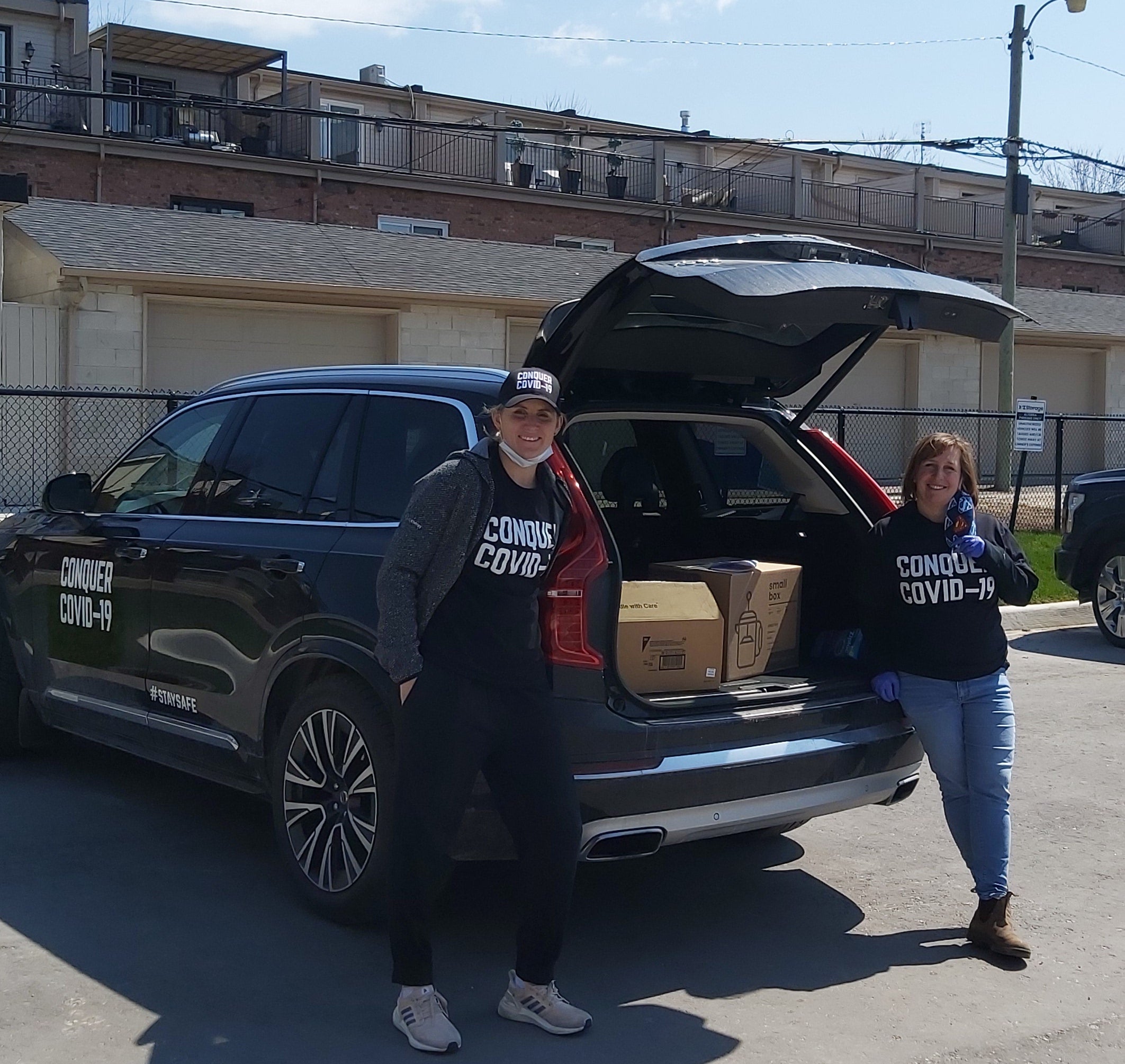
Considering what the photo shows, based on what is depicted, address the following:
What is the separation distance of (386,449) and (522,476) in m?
1.07

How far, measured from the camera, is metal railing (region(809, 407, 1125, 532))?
2141 centimetres

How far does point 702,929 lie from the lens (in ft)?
16.5

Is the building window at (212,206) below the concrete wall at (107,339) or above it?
above

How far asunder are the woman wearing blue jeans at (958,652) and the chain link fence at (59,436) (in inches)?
543

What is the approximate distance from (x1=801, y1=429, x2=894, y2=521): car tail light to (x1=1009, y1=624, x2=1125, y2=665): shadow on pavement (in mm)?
5916

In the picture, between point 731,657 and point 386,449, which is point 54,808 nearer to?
point 386,449

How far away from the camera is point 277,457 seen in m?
5.48

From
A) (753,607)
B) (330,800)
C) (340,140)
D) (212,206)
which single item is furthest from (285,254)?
(330,800)

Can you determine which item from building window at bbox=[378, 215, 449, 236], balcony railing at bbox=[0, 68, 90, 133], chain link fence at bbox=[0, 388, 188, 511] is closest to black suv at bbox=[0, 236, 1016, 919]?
chain link fence at bbox=[0, 388, 188, 511]

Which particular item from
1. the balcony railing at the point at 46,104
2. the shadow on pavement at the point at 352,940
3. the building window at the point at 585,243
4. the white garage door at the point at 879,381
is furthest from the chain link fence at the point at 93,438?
the building window at the point at 585,243

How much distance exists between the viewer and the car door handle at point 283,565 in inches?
195

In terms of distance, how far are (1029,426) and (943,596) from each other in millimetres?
12092

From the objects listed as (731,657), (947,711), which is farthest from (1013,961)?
(731,657)

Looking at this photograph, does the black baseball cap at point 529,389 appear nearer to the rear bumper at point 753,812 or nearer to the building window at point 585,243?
the rear bumper at point 753,812
